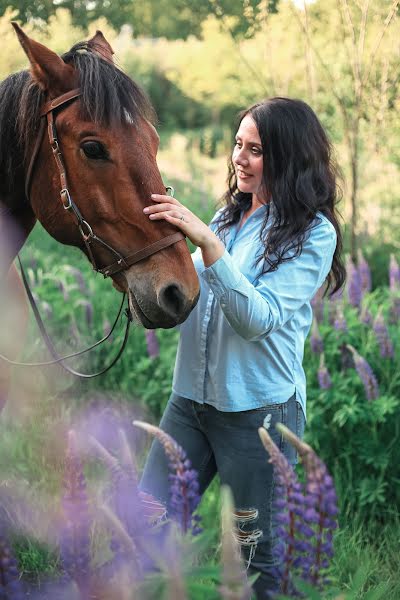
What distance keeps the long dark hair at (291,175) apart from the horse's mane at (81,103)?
0.42 metres

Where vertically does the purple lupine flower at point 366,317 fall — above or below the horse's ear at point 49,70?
below

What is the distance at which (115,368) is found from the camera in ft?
14.6

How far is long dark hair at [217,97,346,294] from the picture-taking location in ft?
6.89

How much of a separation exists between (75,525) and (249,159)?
1466 millimetres

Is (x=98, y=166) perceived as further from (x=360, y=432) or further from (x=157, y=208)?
(x=360, y=432)

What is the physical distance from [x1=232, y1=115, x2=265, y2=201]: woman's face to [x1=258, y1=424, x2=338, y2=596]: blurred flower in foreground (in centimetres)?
130

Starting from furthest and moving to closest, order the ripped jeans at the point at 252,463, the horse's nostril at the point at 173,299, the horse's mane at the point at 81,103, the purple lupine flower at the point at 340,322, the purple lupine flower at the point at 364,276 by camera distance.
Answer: the purple lupine flower at the point at 364,276 → the purple lupine flower at the point at 340,322 → the ripped jeans at the point at 252,463 → the horse's mane at the point at 81,103 → the horse's nostril at the point at 173,299

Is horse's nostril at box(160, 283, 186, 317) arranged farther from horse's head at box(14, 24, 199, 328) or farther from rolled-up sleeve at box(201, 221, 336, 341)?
rolled-up sleeve at box(201, 221, 336, 341)

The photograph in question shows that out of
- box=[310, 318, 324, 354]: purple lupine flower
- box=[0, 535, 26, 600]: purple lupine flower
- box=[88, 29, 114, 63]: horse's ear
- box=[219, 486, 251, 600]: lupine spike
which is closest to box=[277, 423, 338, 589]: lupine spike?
box=[219, 486, 251, 600]: lupine spike

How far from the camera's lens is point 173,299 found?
189 centimetres

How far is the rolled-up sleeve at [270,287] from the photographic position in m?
1.89

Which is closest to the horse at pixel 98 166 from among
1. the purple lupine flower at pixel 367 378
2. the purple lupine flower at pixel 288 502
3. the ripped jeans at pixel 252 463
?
the ripped jeans at pixel 252 463

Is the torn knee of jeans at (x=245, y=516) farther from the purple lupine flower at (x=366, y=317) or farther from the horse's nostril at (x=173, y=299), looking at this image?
the purple lupine flower at (x=366, y=317)

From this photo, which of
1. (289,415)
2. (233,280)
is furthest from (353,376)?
(233,280)
